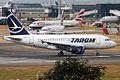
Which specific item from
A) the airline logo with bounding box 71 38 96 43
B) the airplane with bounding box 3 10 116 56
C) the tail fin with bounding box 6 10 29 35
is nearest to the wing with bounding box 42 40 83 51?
the airplane with bounding box 3 10 116 56

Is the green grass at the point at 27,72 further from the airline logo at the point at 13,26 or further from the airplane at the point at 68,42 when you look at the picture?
the airline logo at the point at 13,26

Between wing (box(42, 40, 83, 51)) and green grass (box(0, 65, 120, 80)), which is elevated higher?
wing (box(42, 40, 83, 51))

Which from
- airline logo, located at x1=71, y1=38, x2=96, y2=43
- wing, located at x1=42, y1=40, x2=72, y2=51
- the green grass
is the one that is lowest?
the green grass

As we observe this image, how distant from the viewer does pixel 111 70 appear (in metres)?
50.3

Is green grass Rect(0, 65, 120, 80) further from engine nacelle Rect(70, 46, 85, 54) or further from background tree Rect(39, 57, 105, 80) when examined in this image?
background tree Rect(39, 57, 105, 80)

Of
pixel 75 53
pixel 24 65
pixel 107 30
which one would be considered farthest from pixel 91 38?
pixel 107 30

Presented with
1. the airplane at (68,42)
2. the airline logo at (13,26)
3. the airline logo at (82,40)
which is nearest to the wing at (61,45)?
the airplane at (68,42)

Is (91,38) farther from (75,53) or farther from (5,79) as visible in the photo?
(5,79)

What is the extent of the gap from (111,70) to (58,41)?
1864 cm

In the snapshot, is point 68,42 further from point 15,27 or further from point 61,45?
point 15,27

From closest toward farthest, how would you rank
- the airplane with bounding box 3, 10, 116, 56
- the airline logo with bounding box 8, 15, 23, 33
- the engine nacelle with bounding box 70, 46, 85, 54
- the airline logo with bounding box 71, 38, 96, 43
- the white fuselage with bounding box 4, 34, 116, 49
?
the engine nacelle with bounding box 70, 46, 85, 54, the airplane with bounding box 3, 10, 116, 56, the airline logo with bounding box 71, 38, 96, 43, the white fuselage with bounding box 4, 34, 116, 49, the airline logo with bounding box 8, 15, 23, 33

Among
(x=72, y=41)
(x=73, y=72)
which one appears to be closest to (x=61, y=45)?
(x=72, y=41)

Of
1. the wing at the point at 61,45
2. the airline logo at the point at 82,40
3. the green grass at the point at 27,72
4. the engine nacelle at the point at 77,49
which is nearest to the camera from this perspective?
the green grass at the point at 27,72

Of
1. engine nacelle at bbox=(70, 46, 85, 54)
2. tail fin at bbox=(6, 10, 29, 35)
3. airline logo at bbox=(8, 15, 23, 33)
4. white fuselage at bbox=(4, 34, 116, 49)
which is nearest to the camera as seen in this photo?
engine nacelle at bbox=(70, 46, 85, 54)
